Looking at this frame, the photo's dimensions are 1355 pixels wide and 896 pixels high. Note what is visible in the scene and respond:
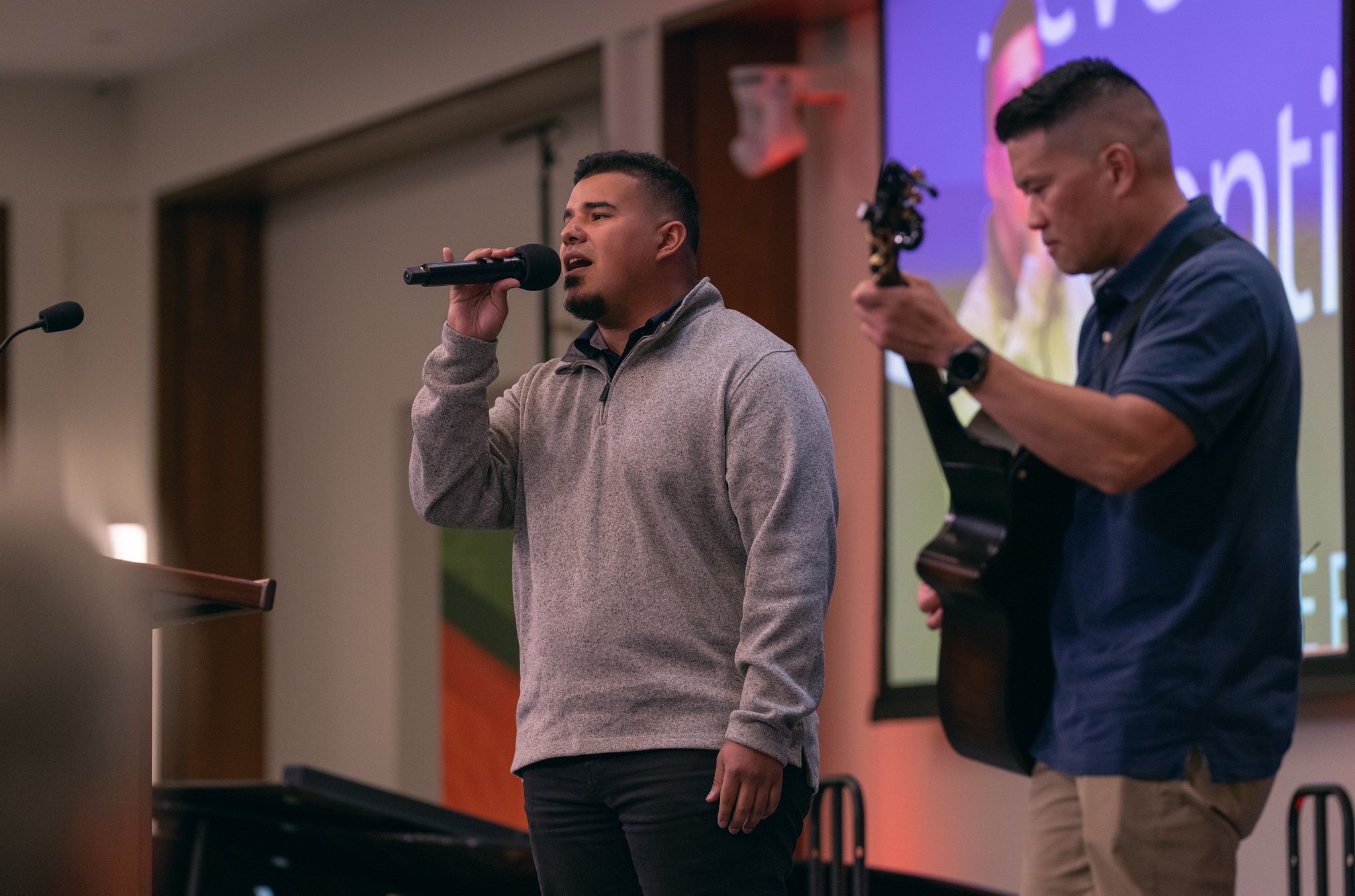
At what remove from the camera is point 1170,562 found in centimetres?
153

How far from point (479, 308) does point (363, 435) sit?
461cm

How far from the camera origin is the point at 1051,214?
1670 millimetres

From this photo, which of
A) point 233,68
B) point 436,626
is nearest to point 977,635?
point 436,626

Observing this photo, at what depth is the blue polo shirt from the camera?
151 cm

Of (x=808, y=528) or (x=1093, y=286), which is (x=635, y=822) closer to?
(x=808, y=528)

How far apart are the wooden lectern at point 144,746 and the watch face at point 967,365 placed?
0.73 metres

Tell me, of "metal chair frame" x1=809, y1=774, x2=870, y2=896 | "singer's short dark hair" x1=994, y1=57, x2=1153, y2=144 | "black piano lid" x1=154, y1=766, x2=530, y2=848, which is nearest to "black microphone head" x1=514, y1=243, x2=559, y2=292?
"singer's short dark hair" x1=994, y1=57, x2=1153, y2=144

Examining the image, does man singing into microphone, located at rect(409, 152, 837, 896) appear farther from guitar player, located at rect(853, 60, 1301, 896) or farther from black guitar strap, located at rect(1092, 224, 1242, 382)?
black guitar strap, located at rect(1092, 224, 1242, 382)

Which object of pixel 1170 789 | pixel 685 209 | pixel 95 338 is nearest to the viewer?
pixel 1170 789

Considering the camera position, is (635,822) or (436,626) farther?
(436,626)

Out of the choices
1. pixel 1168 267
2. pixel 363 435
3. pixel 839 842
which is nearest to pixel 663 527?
pixel 1168 267

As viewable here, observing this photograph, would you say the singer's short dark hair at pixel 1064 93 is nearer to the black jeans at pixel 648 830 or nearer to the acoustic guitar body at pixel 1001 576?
the acoustic guitar body at pixel 1001 576

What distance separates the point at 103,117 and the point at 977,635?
6269 mm

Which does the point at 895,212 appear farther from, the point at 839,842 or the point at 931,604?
the point at 839,842
